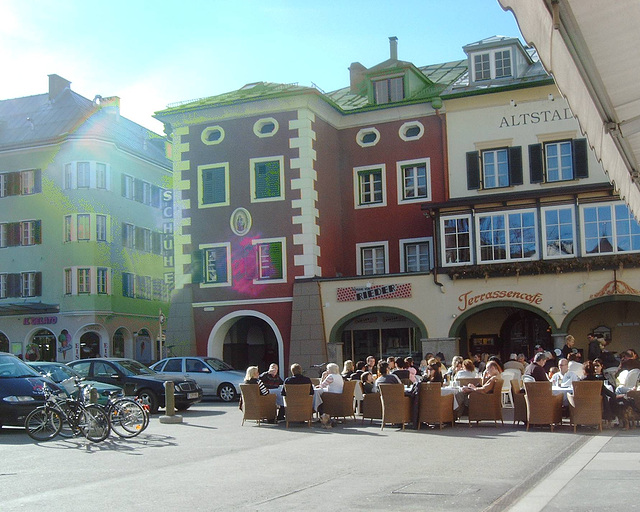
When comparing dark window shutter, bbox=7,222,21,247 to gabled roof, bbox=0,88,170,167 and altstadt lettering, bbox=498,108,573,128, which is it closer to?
gabled roof, bbox=0,88,170,167

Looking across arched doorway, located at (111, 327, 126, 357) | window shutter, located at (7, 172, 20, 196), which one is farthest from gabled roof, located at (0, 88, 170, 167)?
arched doorway, located at (111, 327, 126, 357)

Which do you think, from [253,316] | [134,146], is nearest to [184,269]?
[253,316]

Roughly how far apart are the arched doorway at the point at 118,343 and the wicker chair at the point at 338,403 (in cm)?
2965

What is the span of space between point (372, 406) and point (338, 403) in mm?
704

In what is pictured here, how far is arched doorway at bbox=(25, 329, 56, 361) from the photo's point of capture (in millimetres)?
44906

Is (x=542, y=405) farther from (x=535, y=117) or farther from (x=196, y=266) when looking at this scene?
(x=196, y=266)

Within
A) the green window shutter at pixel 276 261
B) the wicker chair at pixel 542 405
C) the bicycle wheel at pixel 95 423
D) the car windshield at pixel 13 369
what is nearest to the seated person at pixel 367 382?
the wicker chair at pixel 542 405

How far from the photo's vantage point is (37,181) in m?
45.8

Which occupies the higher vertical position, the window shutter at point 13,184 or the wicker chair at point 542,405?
the window shutter at point 13,184

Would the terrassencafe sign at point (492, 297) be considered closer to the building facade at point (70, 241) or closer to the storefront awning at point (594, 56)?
the building facade at point (70, 241)

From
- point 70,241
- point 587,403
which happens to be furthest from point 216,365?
point 70,241

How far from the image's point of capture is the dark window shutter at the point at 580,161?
30.7m

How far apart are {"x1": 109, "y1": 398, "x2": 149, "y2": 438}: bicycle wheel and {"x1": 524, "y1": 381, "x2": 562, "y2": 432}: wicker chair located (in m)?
7.13

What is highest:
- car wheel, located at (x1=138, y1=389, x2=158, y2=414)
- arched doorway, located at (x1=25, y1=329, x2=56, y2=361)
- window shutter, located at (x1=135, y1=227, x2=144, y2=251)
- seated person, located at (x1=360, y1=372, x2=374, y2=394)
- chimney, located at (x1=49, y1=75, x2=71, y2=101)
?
chimney, located at (x1=49, y1=75, x2=71, y2=101)
